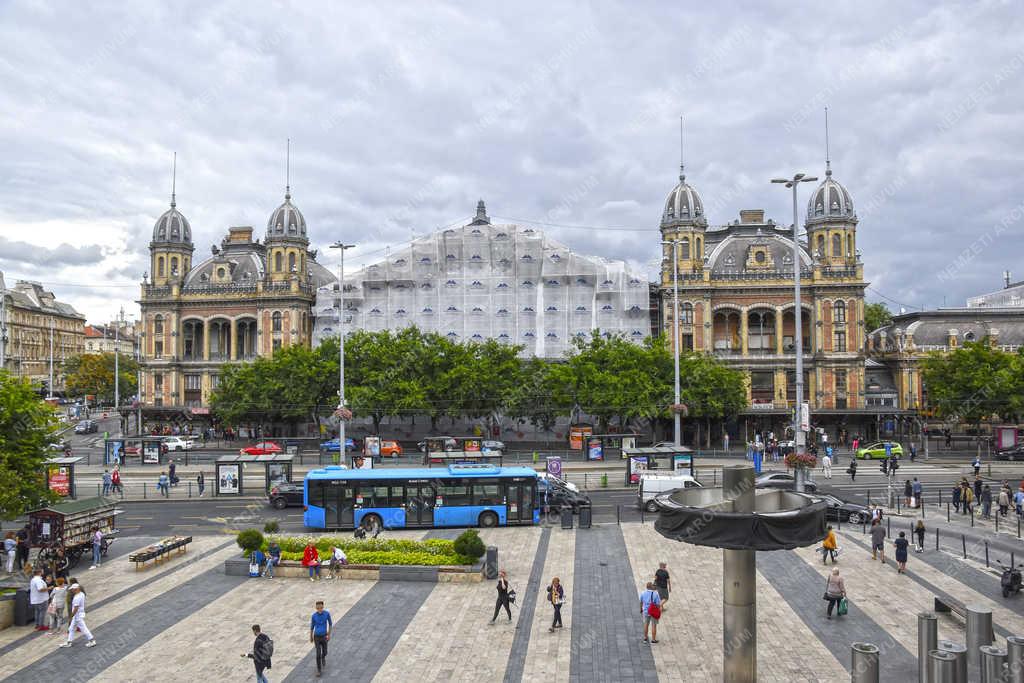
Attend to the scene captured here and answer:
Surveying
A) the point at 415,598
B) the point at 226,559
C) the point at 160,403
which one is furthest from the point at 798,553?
the point at 160,403

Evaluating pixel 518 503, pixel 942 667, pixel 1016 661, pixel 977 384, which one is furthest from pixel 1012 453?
pixel 942 667

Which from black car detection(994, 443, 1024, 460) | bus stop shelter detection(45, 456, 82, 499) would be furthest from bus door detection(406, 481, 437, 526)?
black car detection(994, 443, 1024, 460)

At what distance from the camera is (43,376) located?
133250 millimetres

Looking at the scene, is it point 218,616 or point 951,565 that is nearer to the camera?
point 218,616

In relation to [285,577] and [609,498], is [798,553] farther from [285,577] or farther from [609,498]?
[285,577]

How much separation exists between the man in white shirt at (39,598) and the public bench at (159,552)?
5.36m

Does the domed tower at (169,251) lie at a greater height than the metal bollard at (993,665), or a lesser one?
greater

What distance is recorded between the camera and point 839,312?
7550 cm

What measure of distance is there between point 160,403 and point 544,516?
64.8 meters

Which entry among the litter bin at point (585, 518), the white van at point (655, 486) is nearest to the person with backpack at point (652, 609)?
the litter bin at point (585, 518)

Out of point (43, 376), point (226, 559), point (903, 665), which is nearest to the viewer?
point (903, 665)

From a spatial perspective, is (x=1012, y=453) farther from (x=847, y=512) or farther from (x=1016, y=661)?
(x=1016, y=661)

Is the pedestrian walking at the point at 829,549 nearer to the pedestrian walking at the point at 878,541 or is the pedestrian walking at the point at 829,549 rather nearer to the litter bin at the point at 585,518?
the pedestrian walking at the point at 878,541

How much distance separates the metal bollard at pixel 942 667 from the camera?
44.0ft
